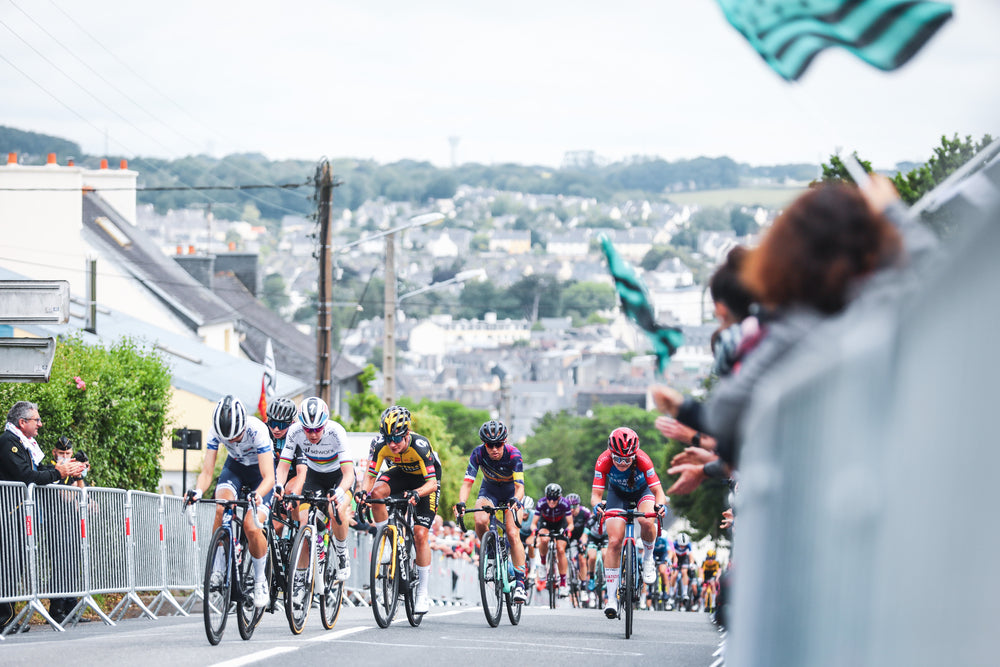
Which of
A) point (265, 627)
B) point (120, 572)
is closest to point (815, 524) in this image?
point (265, 627)

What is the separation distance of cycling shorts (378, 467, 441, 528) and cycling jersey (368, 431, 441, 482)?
0.28ft

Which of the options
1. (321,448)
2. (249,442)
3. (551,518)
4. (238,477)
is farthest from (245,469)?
(551,518)

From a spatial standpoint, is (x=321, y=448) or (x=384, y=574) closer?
(x=384, y=574)

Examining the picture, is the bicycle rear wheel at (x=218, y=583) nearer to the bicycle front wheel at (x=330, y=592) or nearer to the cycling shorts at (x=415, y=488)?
the bicycle front wheel at (x=330, y=592)

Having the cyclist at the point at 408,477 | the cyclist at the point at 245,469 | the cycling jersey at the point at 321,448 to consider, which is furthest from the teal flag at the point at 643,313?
the cycling jersey at the point at 321,448

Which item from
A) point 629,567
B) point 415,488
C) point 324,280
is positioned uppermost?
point 324,280

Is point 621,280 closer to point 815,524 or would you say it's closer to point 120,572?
point 815,524

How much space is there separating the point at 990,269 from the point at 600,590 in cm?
1845

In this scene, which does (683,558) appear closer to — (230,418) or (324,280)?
(324,280)

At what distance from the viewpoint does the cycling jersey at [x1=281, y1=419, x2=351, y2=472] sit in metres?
13.3

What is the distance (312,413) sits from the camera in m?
12.8

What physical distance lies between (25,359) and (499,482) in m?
5.15

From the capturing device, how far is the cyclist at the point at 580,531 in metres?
22.8

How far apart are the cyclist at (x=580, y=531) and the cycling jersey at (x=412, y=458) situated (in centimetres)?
783
